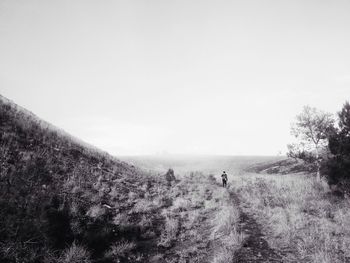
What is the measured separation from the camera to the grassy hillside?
540 centimetres

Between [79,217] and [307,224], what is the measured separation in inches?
376

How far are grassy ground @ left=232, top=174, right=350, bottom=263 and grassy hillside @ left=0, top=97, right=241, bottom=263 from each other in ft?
5.79

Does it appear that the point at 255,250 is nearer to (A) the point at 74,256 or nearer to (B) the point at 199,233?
(B) the point at 199,233

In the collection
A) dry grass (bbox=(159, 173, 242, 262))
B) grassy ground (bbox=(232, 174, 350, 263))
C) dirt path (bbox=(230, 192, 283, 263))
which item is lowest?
dry grass (bbox=(159, 173, 242, 262))

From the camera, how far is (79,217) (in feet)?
24.0

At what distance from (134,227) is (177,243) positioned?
1.93 meters

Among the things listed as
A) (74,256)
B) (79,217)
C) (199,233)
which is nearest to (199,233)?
(199,233)

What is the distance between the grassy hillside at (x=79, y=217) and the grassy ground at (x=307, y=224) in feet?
5.79

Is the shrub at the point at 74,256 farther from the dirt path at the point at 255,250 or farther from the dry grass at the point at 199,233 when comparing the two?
the dirt path at the point at 255,250

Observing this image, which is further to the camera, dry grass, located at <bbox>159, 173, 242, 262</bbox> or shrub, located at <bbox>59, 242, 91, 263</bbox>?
dry grass, located at <bbox>159, 173, 242, 262</bbox>

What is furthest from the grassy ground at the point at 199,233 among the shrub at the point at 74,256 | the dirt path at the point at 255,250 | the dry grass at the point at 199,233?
the shrub at the point at 74,256

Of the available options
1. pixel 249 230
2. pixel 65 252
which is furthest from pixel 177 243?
pixel 65 252

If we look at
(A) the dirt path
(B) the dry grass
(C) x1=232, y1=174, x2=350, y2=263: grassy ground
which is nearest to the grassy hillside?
(B) the dry grass

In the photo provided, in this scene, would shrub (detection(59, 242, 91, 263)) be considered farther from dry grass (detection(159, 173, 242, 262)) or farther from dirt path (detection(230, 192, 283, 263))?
dirt path (detection(230, 192, 283, 263))
